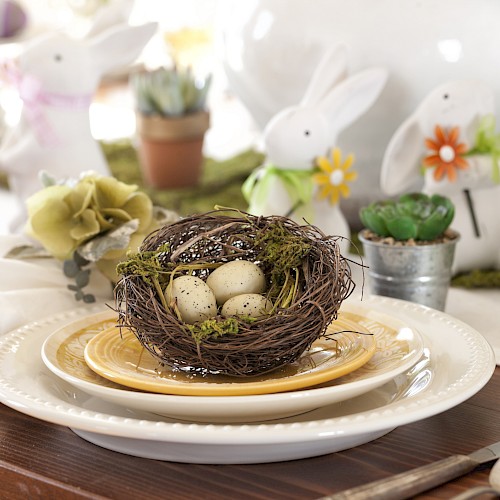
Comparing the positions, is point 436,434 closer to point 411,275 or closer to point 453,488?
point 453,488

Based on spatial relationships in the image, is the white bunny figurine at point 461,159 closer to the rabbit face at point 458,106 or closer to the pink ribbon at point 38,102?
the rabbit face at point 458,106

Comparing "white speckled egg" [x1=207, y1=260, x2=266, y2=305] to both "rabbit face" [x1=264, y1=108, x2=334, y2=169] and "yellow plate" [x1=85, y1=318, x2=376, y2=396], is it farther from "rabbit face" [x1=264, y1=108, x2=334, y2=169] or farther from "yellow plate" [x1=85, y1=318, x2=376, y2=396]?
"rabbit face" [x1=264, y1=108, x2=334, y2=169]

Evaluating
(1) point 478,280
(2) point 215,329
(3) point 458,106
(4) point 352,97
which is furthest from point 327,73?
(2) point 215,329

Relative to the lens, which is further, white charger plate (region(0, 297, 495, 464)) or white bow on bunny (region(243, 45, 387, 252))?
white bow on bunny (region(243, 45, 387, 252))

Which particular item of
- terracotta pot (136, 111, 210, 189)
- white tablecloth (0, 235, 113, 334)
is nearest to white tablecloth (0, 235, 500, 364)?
white tablecloth (0, 235, 113, 334)

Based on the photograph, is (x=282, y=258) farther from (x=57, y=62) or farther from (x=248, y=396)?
(x=57, y=62)
